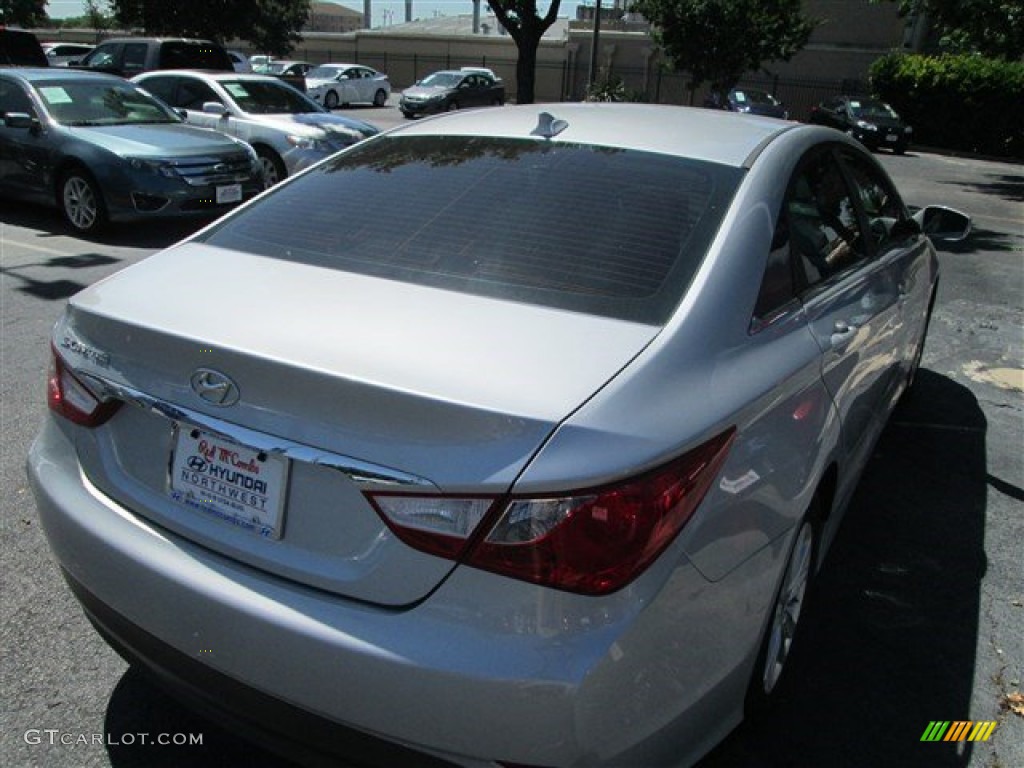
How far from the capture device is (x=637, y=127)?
2900 mm

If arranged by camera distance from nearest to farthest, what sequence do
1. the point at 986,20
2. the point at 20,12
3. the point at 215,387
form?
1. the point at 215,387
2. the point at 986,20
3. the point at 20,12

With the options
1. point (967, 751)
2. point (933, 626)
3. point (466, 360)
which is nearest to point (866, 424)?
point (933, 626)

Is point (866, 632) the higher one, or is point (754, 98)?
point (754, 98)

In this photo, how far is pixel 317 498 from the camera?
177cm

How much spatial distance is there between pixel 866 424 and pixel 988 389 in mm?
2873

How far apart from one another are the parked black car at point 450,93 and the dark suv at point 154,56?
13972mm

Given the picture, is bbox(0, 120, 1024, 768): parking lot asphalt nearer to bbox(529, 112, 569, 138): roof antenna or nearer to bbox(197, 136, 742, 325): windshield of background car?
bbox(197, 136, 742, 325): windshield of background car

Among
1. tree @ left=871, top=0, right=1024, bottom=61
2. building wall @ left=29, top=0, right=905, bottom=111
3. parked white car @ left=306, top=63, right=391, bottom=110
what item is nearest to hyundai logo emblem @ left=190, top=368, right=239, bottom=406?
tree @ left=871, top=0, right=1024, bottom=61

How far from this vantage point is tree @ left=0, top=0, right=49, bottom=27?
39.2 metres

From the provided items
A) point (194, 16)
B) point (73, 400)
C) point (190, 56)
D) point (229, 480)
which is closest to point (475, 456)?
point (229, 480)

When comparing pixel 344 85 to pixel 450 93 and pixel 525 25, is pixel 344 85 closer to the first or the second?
pixel 450 93

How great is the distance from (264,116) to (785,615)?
1032 centimetres

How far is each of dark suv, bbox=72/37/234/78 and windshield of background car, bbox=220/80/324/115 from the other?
15.0 feet

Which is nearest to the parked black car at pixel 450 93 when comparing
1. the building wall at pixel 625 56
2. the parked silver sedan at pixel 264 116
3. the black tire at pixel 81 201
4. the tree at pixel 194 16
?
the building wall at pixel 625 56
